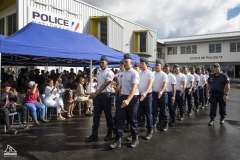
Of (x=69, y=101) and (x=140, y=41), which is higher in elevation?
(x=140, y=41)

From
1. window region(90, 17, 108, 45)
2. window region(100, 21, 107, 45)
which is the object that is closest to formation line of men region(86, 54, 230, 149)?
window region(90, 17, 108, 45)

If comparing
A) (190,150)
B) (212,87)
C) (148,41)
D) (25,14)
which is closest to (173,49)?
(148,41)

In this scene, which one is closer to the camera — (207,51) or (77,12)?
(77,12)

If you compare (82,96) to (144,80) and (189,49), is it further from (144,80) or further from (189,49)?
(189,49)

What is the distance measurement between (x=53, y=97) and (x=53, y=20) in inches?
322

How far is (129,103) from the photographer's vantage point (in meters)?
6.59

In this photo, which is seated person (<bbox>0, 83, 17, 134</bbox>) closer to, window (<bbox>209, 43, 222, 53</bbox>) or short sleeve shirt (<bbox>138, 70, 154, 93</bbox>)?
short sleeve shirt (<bbox>138, 70, 154, 93</bbox>)

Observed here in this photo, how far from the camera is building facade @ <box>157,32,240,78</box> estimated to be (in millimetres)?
39250

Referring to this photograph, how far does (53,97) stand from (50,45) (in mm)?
1718

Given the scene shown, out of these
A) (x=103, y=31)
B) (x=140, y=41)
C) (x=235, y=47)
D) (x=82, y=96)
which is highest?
(x=235, y=47)

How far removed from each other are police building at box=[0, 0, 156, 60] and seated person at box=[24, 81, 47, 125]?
672cm

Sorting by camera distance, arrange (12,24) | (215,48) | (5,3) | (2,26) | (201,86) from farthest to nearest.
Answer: (215,48), (2,26), (5,3), (12,24), (201,86)

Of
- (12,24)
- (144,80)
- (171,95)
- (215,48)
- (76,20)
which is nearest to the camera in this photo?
(144,80)

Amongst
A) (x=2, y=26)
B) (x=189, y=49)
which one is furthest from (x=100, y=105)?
(x=189, y=49)
